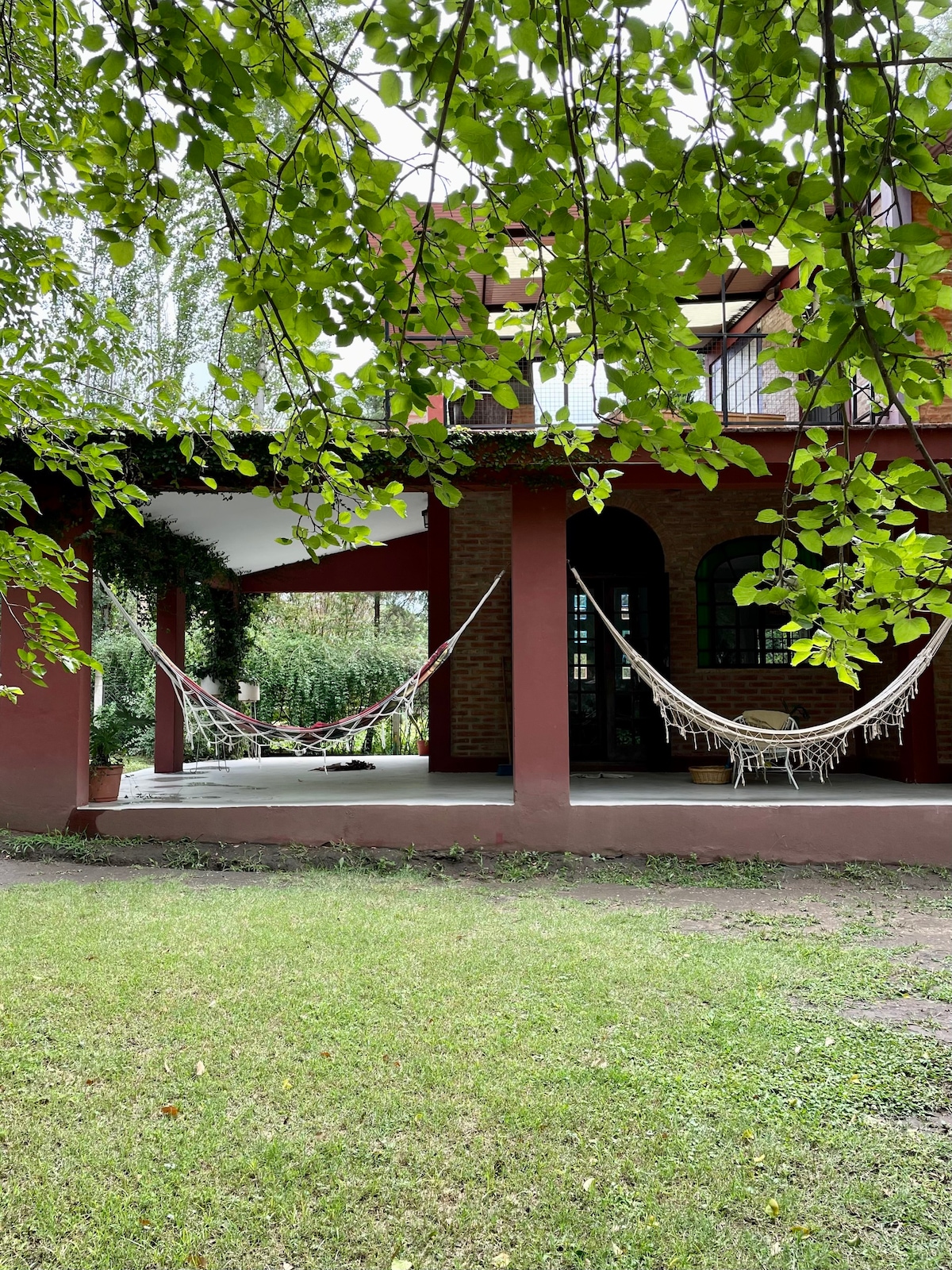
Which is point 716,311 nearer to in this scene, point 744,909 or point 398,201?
point 744,909

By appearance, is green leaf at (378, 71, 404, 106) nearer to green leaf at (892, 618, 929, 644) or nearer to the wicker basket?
green leaf at (892, 618, 929, 644)

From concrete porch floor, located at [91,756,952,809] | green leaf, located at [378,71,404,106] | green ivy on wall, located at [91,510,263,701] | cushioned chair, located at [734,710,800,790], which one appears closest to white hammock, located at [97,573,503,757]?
concrete porch floor, located at [91,756,952,809]

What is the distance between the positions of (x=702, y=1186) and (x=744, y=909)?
2.61 m

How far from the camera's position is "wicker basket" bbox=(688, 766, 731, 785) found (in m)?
7.02

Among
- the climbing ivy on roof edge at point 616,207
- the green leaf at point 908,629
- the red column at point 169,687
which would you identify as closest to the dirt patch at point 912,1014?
the climbing ivy on roof edge at point 616,207

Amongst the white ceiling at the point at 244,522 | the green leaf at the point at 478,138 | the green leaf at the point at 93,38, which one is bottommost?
the green leaf at the point at 478,138

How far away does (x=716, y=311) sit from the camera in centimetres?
832

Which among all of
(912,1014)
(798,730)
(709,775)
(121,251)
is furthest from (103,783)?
(121,251)

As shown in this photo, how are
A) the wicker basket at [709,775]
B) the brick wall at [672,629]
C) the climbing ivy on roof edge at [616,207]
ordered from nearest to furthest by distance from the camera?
the climbing ivy on roof edge at [616,207] < the wicker basket at [709,775] < the brick wall at [672,629]

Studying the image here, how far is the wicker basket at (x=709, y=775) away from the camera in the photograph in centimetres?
702

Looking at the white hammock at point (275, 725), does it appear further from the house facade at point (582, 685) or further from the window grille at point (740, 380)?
the window grille at point (740, 380)

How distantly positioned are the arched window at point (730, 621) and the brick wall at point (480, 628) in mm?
1756

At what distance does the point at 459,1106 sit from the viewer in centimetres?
249

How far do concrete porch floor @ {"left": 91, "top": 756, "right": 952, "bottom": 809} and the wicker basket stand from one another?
0.10 meters
